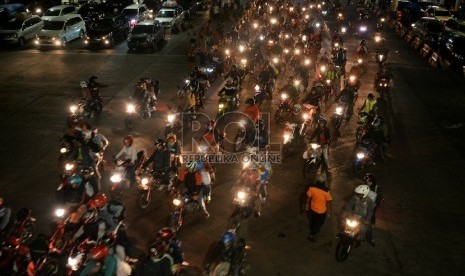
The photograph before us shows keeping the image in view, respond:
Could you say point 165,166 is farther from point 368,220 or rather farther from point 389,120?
point 389,120

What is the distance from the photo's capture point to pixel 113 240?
7.62 meters

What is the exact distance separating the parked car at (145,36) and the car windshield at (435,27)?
18.9 meters

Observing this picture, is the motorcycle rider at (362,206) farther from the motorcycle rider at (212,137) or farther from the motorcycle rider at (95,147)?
the motorcycle rider at (95,147)

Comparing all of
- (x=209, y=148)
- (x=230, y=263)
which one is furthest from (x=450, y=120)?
(x=230, y=263)

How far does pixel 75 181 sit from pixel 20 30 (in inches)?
902

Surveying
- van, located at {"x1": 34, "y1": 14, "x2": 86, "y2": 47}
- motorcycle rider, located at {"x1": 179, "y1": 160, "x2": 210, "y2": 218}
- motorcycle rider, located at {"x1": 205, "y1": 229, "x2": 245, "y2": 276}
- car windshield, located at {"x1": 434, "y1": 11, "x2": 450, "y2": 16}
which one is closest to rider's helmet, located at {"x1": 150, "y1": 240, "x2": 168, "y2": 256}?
motorcycle rider, located at {"x1": 205, "y1": 229, "x2": 245, "y2": 276}

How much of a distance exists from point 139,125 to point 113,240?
30.0 feet

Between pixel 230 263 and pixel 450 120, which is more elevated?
pixel 230 263

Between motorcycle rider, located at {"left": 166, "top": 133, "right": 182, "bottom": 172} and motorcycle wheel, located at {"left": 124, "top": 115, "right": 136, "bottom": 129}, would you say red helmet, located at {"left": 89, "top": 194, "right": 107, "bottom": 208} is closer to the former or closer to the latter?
motorcycle rider, located at {"left": 166, "top": 133, "right": 182, "bottom": 172}

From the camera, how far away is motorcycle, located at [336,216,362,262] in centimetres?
890

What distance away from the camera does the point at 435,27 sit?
30156 mm

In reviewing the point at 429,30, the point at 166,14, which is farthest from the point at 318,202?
the point at 166,14

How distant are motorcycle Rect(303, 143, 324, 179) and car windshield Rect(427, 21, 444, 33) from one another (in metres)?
22.2

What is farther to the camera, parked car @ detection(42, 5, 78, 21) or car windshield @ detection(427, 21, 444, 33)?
parked car @ detection(42, 5, 78, 21)
